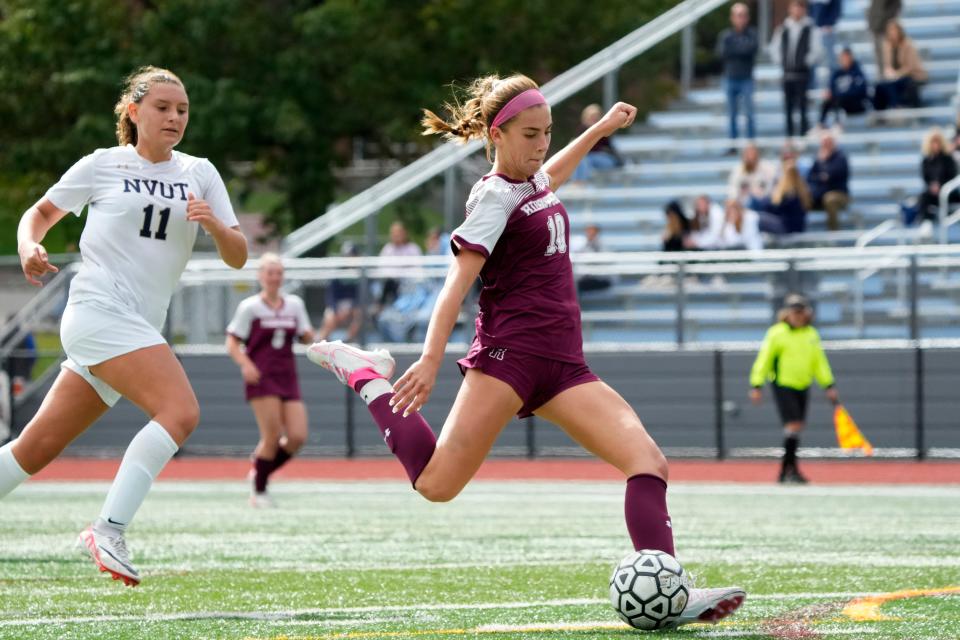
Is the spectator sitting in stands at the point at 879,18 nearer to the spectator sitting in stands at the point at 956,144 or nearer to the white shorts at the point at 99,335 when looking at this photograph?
the spectator sitting in stands at the point at 956,144

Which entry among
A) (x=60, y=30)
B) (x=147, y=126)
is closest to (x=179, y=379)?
(x=147, y=126)

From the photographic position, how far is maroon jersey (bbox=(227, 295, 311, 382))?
13078mm

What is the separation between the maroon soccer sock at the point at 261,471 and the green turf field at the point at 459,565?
Answer: 426 mm

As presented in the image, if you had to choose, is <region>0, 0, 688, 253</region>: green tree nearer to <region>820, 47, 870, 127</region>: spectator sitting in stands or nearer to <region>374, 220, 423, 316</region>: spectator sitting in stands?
<region>374, 220, 423, 316</region>: spectator sitting in stands

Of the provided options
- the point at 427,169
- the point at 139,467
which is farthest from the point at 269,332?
the point at 427,169

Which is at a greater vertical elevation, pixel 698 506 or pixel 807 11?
pixel 807 11

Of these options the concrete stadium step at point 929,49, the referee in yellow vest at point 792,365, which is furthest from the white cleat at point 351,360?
the concrete stadium step at point 929,49

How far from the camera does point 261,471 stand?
13.1 metres

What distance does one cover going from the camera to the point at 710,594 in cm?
562

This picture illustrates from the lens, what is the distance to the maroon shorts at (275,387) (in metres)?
13.0

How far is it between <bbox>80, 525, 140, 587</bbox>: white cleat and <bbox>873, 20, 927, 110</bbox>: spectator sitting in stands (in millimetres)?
18776

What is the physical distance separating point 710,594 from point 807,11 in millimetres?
19418

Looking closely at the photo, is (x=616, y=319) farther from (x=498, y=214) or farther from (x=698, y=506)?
(x=498, y=214)

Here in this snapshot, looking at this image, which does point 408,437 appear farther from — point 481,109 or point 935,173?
point 935,173
